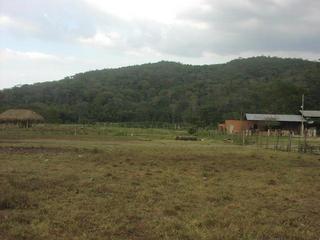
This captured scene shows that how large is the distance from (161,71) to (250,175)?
127963 millimetres

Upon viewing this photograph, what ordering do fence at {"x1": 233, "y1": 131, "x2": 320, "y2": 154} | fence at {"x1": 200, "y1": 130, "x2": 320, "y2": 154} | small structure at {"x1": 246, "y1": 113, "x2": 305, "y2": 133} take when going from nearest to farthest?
fence at {"x1": 233, "y1": 131, "x2": 320, "y2": 154}, fence at {"x1": 200, "y1": 130, "x2": 320, "y2": 154}, small structure at {"x1": 246, "y1": 113, "x2": 305, "y2": 133}

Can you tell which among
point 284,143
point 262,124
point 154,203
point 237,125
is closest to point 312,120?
point 262,124

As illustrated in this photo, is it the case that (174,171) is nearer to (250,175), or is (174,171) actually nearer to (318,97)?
(250,175)

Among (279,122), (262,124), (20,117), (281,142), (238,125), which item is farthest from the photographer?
(20,117)

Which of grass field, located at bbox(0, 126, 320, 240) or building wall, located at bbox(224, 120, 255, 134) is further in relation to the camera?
building wall, located at bbox(224, 120, 255, 134)

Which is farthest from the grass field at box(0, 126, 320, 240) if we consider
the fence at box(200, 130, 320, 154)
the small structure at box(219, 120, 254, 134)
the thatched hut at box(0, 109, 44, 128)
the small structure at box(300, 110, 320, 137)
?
the thatched hut at box(0, 109, 44, 128)

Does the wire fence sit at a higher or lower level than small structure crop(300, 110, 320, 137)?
lower

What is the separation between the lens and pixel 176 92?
123312mm

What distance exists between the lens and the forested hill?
317 ft

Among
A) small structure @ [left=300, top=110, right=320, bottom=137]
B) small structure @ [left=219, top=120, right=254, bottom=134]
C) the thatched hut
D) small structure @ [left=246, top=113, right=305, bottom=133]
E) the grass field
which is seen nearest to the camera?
the grass field

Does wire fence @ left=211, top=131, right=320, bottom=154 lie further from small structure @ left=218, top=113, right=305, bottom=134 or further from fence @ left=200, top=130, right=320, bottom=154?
small structure @ left=218, top=113, right=305, bottom=134

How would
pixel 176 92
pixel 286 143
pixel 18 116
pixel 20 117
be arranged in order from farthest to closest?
1. pixel 176 92
2. pixel 18 116
3. pixel 20 117
4. pixel 286 143

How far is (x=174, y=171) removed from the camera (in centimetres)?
1839

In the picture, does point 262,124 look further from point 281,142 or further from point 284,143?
point 284,143
